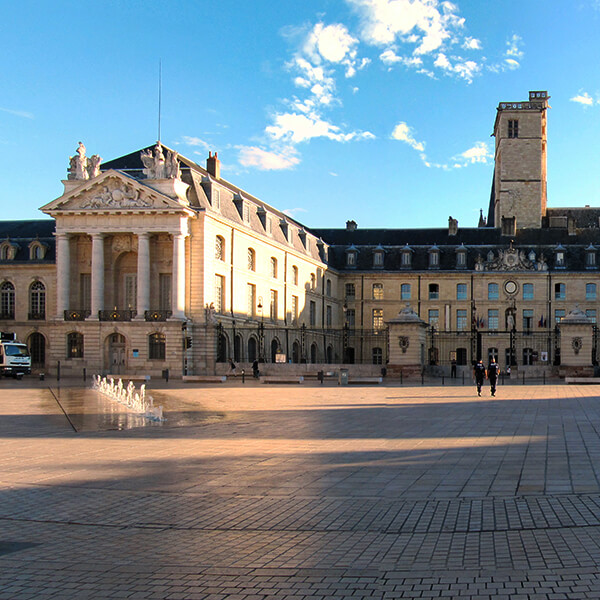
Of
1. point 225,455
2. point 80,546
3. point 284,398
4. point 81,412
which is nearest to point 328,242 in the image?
point 284,398

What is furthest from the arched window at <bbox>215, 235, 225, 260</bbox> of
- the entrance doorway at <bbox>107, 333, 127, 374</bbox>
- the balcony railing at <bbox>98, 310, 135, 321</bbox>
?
the entrance doorway at <bbox>107, 333, 127, 374</bbox>

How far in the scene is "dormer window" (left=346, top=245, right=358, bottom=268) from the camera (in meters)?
80.5

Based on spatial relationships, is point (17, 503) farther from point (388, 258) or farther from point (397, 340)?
point (388, 258)

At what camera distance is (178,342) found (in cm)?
5194

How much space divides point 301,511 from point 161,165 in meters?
45.8

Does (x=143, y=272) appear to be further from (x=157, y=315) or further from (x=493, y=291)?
(x=493, y=291)

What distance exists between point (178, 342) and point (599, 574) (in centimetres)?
4631

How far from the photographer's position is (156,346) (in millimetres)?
53031

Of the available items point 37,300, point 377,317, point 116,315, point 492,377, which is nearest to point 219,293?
point 116,315

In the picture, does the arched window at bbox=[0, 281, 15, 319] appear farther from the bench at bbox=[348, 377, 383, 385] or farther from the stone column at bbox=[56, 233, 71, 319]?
the bench at bbox=[348, 377, 383, 385]

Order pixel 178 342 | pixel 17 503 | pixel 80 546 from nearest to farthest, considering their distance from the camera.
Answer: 1. pixel 80 546
2. pixel 17 503
3. pixel 178 342

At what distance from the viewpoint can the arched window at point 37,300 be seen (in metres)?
65.8

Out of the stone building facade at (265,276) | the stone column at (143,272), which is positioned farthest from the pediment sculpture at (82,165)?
the stone column at (143,272)

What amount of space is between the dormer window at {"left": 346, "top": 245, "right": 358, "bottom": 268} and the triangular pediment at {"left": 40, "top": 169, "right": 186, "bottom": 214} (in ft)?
102
